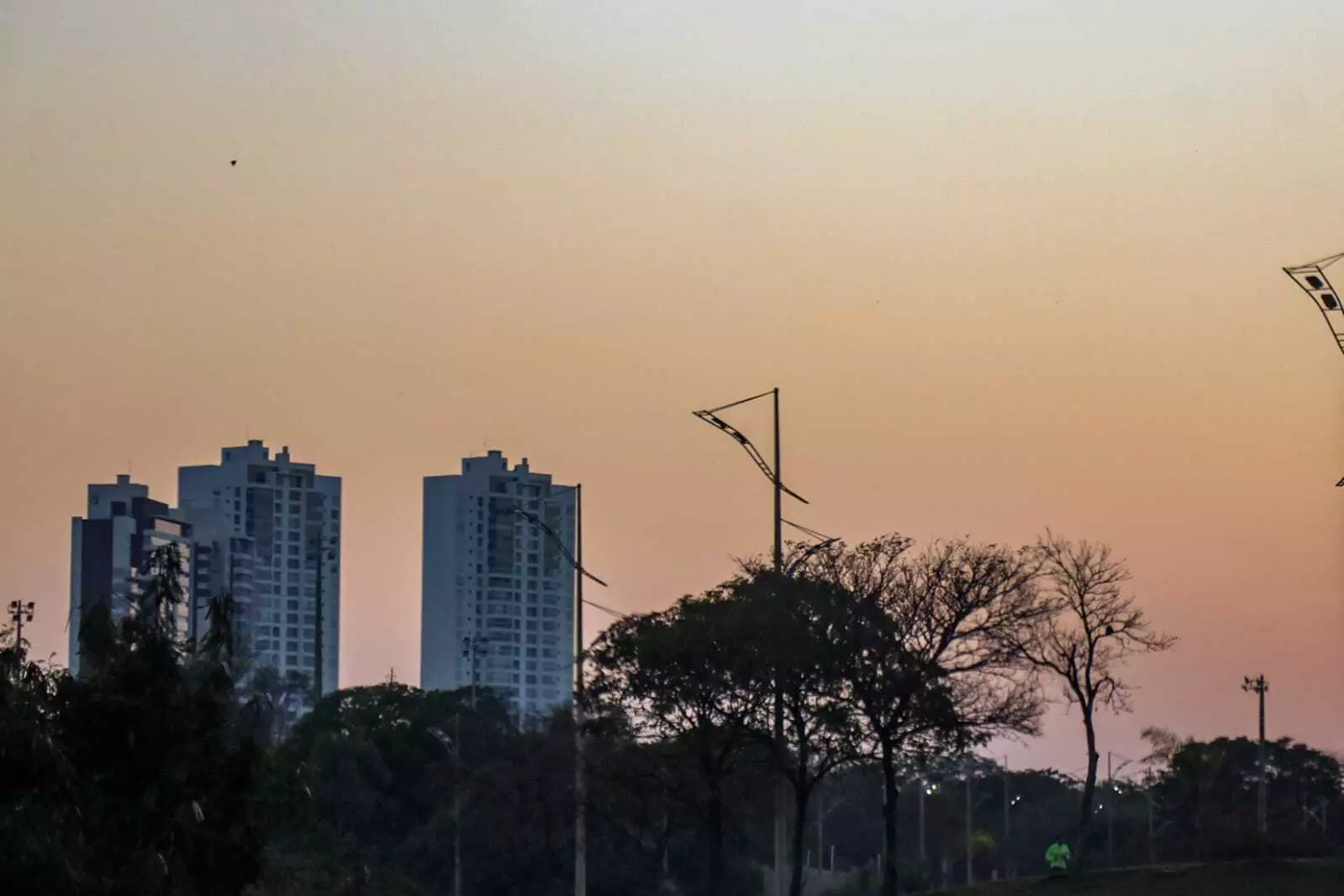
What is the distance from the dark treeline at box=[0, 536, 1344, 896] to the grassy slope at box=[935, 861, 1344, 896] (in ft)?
13.3

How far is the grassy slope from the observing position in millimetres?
48625

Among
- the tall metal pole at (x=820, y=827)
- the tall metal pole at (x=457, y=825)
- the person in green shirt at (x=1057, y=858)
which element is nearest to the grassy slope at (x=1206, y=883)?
the person in green shirt at (x=1057, y=858)

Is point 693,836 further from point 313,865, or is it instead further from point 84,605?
point 84,605

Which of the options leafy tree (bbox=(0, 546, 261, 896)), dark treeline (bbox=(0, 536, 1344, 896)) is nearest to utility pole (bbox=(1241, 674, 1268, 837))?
dark treeline (bbox=(0, 536, 1344, 896))

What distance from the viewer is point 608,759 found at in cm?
5706

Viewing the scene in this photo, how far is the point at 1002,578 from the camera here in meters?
53.1

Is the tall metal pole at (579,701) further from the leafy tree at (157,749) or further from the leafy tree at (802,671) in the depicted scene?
the leafy tree at (157,749)

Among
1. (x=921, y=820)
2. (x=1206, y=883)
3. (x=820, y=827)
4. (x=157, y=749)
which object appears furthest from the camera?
(x=921, y=820)

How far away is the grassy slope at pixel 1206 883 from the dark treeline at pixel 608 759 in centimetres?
405

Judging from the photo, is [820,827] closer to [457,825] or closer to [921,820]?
[921,820]

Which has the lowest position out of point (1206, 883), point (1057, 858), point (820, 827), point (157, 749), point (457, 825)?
point (820, 827)

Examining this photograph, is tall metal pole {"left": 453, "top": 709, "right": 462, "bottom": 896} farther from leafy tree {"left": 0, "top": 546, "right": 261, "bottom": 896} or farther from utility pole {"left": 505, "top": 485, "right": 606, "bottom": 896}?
leafy tree {"left": 0, "top": 546, "right": 261, "bottom": 896}

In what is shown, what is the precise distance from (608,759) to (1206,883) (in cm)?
1612

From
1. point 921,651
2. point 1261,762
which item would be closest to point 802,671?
point 921,651
